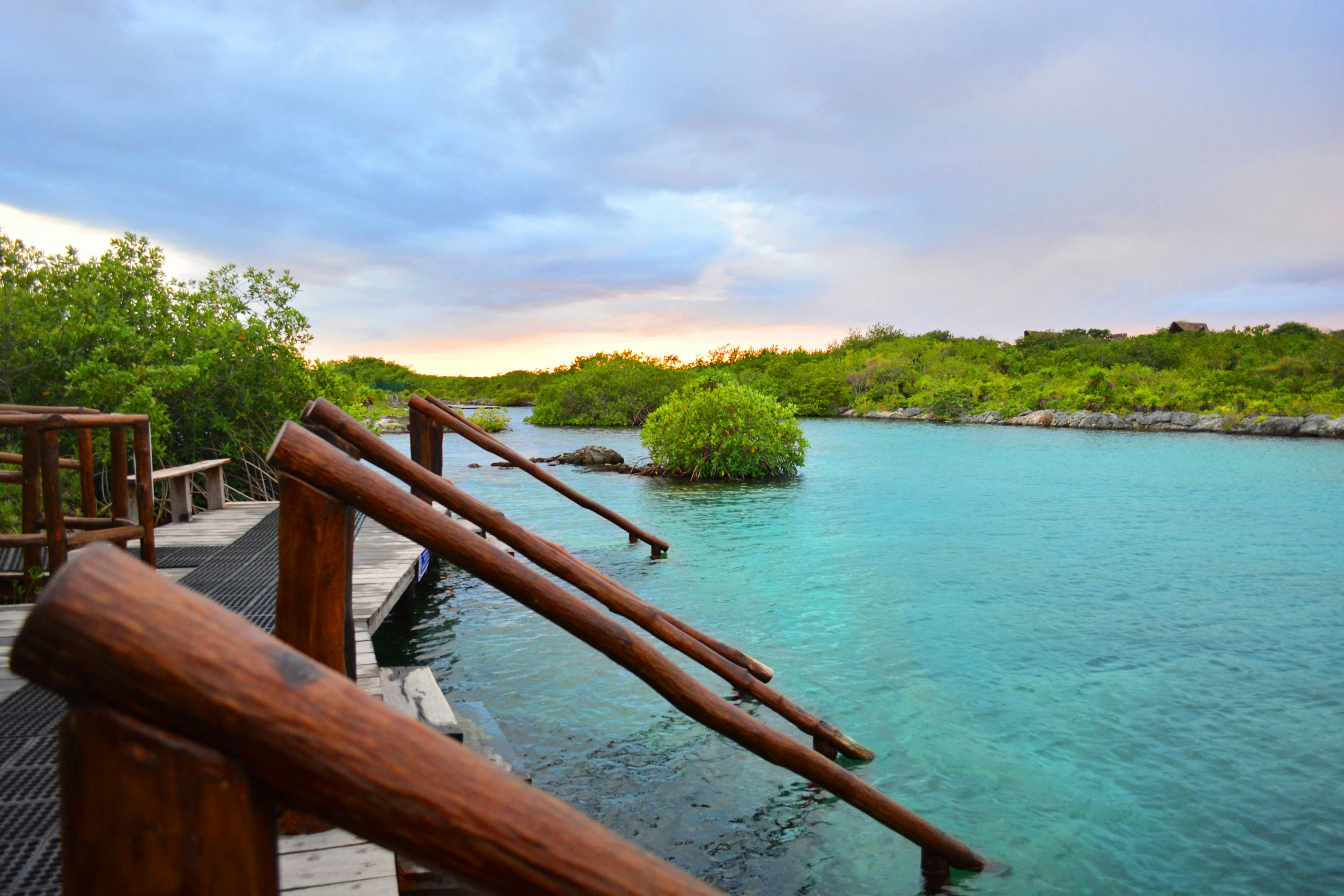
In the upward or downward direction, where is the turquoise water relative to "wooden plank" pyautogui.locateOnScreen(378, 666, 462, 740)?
downward

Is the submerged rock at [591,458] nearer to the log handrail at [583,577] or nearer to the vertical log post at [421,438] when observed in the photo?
the vertical log post at [421,438]

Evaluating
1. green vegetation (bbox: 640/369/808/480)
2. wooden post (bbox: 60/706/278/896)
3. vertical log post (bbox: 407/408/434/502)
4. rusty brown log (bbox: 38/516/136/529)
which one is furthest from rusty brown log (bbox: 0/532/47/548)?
green vegetation (bbox: 640/369/808/480)

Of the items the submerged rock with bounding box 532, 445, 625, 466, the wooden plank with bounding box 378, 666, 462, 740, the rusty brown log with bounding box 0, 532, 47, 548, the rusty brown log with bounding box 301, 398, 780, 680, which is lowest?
the submerged rock with bounding box 532, 445, 625, 466

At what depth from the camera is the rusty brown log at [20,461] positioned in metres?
5.65

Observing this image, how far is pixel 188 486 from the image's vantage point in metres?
9.54

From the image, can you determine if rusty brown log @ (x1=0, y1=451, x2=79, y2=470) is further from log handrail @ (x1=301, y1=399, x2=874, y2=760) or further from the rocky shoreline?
the rocky shoreline

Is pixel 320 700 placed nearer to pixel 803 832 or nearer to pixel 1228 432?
pixel 803 832

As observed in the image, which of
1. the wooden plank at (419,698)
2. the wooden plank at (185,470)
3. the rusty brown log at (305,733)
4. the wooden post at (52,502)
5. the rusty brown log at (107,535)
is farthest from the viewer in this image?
the wooden plank at (185,470)

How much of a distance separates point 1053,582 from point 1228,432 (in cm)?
3713

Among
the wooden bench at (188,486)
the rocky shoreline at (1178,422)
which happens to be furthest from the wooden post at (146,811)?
the rocky shoreline at (1178,422)

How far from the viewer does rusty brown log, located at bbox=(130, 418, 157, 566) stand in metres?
5.59

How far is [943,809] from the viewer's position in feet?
16.4

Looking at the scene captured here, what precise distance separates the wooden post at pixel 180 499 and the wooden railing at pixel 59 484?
3409 mm

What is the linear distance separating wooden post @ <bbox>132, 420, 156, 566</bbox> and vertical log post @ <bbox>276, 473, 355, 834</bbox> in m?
3.74
